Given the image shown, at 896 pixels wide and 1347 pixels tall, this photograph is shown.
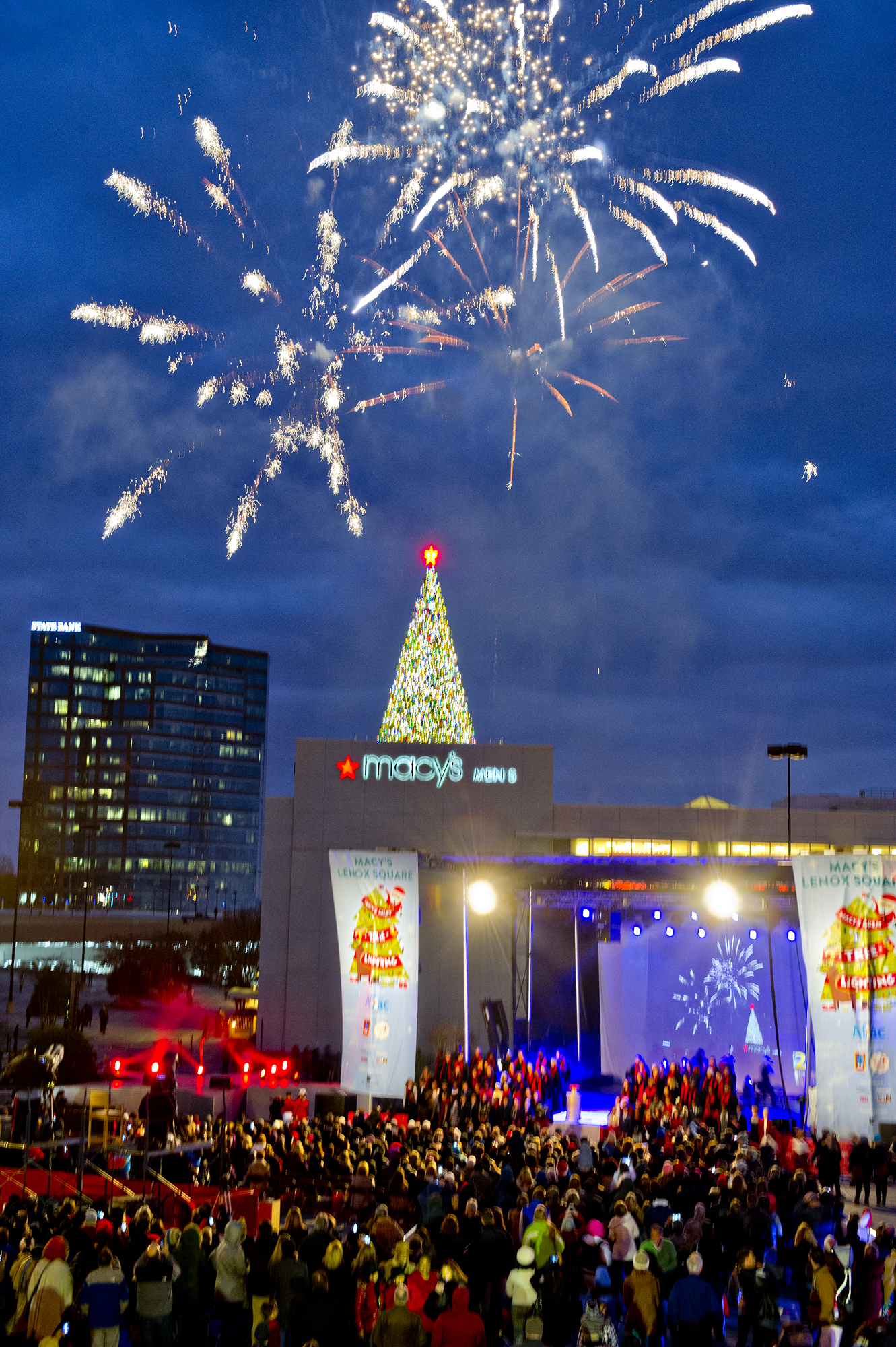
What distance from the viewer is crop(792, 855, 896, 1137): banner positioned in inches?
712

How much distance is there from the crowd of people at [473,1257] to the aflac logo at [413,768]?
58.7ft

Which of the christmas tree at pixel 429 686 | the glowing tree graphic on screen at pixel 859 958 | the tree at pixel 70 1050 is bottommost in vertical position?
the tree at pixel 70 1050

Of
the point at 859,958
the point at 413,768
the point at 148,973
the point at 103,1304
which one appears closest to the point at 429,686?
the point at 413,768

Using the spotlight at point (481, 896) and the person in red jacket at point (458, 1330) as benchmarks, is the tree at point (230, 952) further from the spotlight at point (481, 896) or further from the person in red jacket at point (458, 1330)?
the person in red jacket at point (458, 1330)

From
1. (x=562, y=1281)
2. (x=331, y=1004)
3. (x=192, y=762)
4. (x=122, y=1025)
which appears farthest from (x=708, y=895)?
(x=192, y=762)

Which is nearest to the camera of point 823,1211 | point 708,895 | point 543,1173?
point 823,1211

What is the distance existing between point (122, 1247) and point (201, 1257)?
1228 mm

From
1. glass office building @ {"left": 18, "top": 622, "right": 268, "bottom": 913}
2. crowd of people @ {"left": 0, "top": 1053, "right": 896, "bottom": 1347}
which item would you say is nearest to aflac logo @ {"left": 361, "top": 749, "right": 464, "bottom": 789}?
crowd of people @ {"left": 0, "top": 1053, "right": 896, "bottom": 1347}

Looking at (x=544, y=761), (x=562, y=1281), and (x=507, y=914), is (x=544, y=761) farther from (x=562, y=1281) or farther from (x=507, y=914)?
(x=562, y=1281)

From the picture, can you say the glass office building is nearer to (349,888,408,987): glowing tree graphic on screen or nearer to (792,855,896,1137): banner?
(349,888,408,987): glowing tree graphic on screen

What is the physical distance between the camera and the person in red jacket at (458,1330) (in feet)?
25.1

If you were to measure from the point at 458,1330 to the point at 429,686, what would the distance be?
2520cm

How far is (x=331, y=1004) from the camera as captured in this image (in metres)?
32.2

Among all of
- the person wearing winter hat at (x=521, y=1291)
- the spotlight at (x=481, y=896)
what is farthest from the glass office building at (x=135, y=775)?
the person wearing winter hat at (x=521, y=1291)
